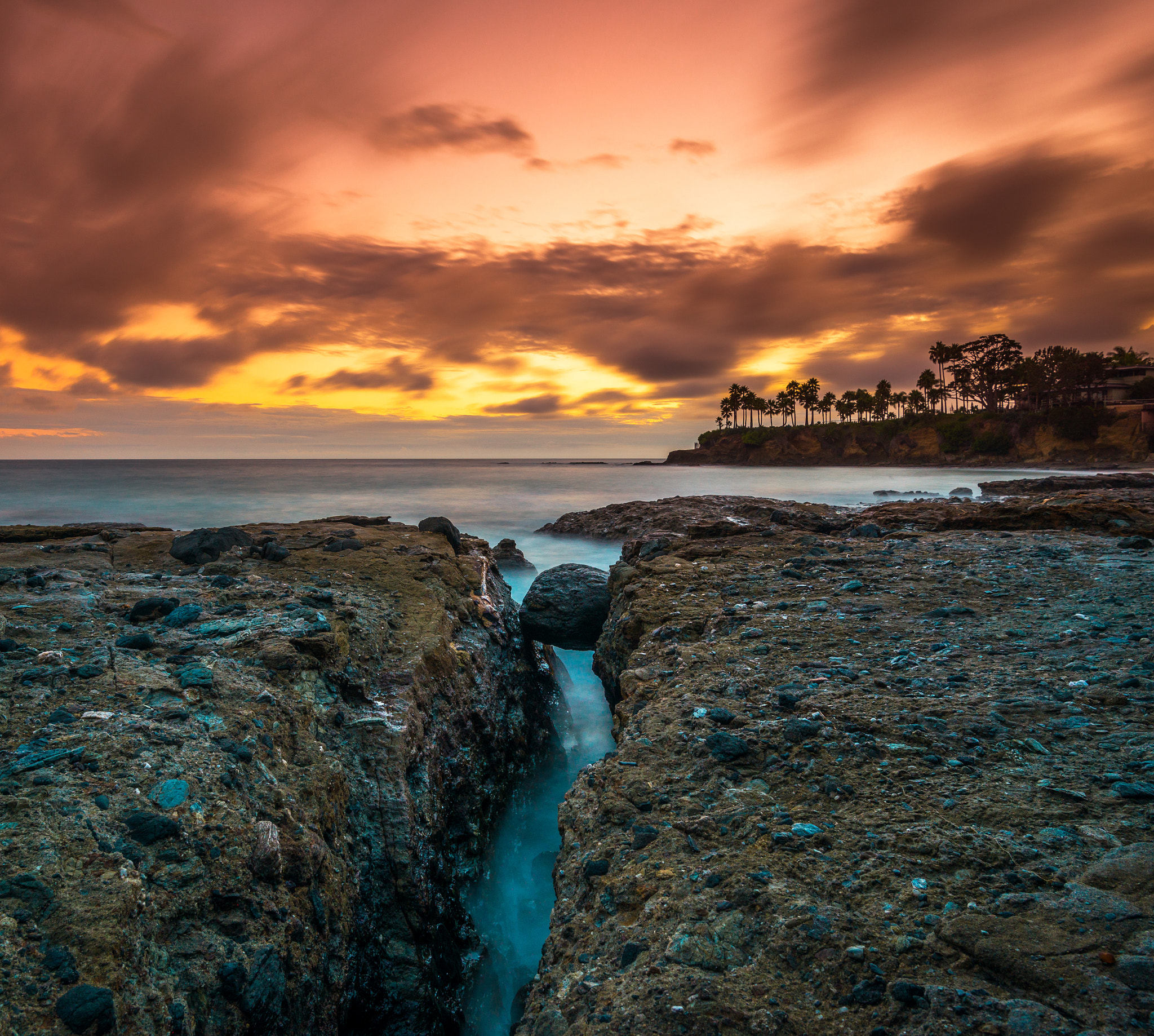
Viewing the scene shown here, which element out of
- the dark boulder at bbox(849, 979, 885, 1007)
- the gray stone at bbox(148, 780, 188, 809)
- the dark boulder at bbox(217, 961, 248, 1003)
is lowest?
the dark boulder at bbox(217, 961, 248, 1003)

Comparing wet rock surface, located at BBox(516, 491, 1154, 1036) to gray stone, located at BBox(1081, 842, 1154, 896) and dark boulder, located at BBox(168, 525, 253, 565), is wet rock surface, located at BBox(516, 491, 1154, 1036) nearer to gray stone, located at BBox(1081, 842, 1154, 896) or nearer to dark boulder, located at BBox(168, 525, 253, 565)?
gray stone, located at BBox(1081, 842, 1154, 896)

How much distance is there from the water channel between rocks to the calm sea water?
0.04ft

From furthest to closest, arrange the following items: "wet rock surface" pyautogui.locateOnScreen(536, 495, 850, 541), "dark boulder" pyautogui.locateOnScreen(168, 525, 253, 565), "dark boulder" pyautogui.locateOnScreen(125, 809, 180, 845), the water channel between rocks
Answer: "wet rock surface" pyautogui.locateOnScreen(536, 495, 850, 541) < "dark boulder" pyautogui.locateOnScreen(168, 525, 253, 565) < the water channel between rocks < "dark boulder" pyautogui.locateOnScreen(125, 809, 180, 845)

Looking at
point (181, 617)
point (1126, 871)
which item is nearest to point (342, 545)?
point (181, 617)

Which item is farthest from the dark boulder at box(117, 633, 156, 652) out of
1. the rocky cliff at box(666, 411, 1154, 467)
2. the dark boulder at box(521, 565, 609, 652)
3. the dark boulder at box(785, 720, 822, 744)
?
the rocky cliff at box(666, 411, 1154, 467)

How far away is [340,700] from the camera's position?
4.63 meters

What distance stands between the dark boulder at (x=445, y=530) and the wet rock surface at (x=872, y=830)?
4.94 meters

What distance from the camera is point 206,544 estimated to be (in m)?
7.32

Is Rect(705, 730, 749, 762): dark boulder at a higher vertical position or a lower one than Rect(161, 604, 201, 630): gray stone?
lower

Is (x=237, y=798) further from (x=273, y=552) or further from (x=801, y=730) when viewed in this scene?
(x=273, y=552)

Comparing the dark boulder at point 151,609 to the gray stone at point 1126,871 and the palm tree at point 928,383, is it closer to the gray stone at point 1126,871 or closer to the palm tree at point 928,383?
the gray stone at point 1126,871

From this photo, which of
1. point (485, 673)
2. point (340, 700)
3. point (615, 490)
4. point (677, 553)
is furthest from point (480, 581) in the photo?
point (615, 490)

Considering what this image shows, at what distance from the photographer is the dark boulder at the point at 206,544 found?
23.5ft

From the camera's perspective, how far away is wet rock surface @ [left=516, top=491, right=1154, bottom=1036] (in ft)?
6.93
